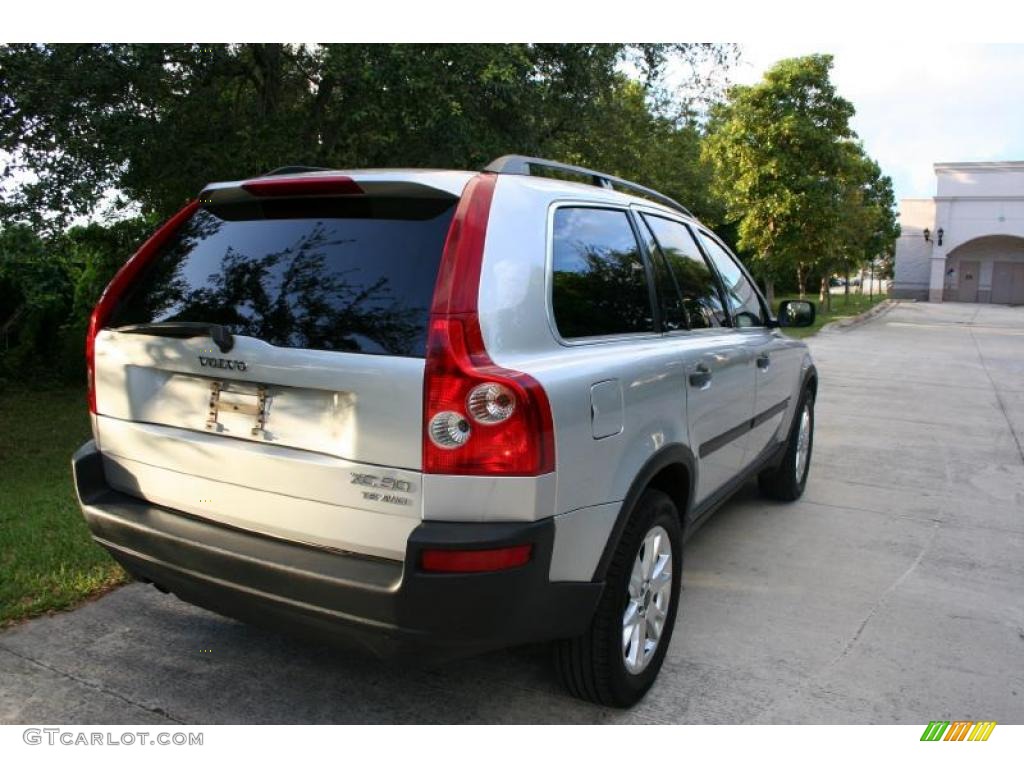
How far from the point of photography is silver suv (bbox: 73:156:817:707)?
2.19 meters

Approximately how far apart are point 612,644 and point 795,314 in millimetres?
3091

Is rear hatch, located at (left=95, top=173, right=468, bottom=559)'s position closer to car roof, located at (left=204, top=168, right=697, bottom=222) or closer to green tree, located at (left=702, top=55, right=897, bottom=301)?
car roof, located at (left=204, top=168, right=697, bottom=222)

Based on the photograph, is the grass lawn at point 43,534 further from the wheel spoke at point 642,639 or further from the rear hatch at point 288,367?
the wheel spoke at point 642,639

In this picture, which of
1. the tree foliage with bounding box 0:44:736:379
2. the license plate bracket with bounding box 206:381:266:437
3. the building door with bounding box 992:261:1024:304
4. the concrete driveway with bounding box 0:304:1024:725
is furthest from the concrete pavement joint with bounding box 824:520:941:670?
the building door with bounding box 992:261:1024:304

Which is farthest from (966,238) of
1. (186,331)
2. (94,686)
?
(94,686)

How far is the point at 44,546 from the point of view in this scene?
13.2ft

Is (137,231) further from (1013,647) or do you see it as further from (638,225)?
(1013,647)

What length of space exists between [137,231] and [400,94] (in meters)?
4.42

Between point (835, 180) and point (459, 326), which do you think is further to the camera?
point (835, 180)

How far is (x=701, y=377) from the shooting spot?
10.9 ft

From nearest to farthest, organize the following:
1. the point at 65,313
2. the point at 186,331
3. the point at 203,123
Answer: the point at 186,331
the point at 203,123
the point at 65,313

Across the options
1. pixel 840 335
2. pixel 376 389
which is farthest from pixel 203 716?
pixel 840 335

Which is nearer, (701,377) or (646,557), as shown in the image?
(646,557)

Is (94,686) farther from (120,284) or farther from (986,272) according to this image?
(986,272)
